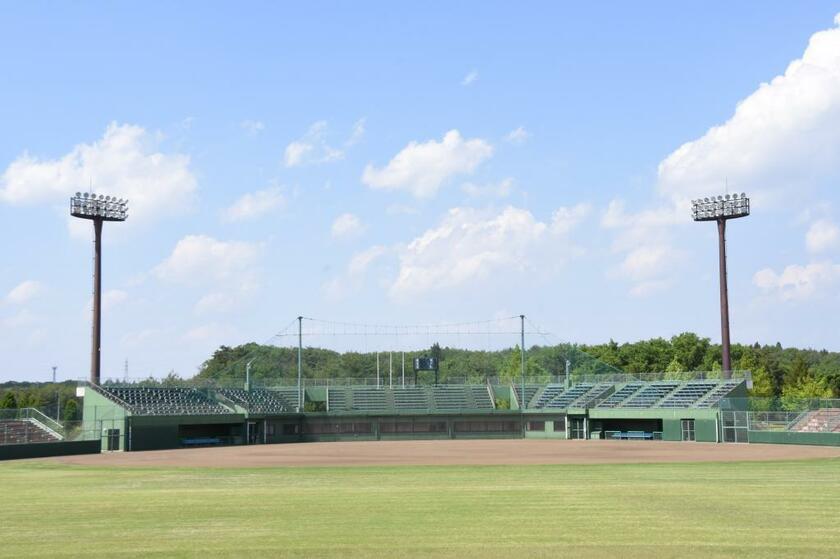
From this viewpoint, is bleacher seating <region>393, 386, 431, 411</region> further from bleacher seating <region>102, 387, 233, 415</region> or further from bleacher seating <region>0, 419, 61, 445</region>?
bleacher seating <region>0, 419, 61, 445</region>

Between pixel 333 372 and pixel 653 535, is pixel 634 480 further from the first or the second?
pixel 333 372

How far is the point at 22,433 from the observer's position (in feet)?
201

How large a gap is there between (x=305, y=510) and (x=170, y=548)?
6.86 meters

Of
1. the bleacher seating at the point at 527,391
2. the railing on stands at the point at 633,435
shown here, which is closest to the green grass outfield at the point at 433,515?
the railing on stands at the point at 633,435

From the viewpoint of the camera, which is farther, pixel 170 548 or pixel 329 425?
pixel 329 425

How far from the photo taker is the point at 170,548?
63.9 feet

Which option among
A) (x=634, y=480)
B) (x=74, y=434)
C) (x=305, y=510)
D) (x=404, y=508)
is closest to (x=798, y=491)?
(x=634, y=480)

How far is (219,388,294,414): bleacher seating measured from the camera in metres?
83.9

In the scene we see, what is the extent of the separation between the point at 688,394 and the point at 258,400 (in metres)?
41.2

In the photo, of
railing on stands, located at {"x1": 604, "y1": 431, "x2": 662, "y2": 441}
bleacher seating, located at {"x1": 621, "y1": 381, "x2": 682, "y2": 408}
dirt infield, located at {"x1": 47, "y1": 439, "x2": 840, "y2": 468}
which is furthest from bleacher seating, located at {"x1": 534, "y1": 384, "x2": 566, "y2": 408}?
dirt infield, located at {"x1": 47, "y1": 439, "x2": 840, "y2": 468}

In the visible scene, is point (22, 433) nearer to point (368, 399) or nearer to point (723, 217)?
point (368, 399)

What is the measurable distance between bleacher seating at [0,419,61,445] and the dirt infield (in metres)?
3.41

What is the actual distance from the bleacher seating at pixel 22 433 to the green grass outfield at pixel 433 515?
70.9 feet

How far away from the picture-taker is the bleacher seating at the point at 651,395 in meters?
79.6
